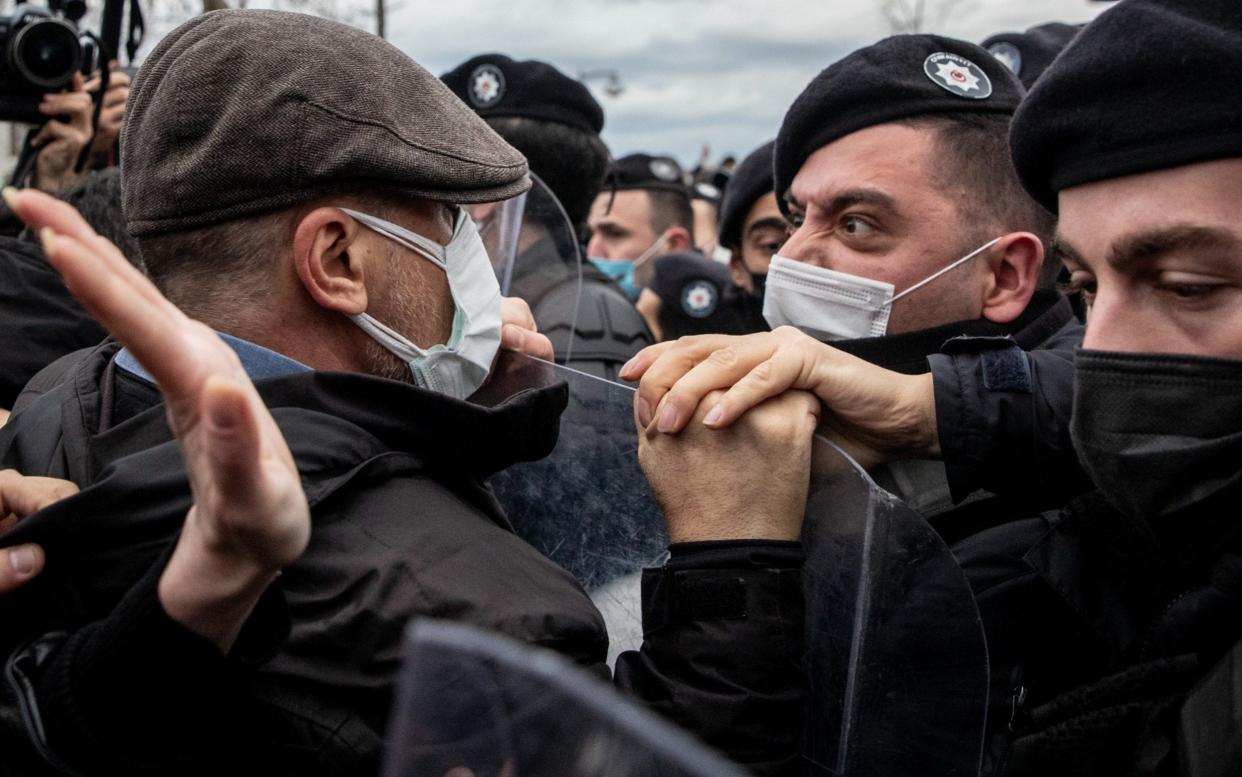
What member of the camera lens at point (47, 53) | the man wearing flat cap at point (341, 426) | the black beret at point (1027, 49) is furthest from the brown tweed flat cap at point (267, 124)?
the black beret at point (1027, 49)

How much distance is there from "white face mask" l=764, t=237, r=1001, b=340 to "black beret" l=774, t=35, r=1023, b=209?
0.98ft

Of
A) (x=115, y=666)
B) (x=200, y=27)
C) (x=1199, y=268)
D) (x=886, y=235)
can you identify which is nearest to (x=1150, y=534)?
(x=1199, y=268)

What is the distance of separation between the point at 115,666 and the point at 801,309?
180cm

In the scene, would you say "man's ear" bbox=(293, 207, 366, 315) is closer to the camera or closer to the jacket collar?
the jacket collar

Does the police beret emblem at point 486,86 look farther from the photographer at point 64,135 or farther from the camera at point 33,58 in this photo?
the camera at point 33,58

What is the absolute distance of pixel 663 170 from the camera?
8328 mm

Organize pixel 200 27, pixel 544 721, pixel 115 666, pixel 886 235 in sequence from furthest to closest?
pixel 886 235, pixel 200 27, pixel 115 666, pixel 544 721

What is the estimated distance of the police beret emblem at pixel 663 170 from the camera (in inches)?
326

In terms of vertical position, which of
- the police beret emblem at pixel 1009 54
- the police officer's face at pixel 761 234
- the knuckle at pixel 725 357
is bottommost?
the police officer's face at pixel 761 234

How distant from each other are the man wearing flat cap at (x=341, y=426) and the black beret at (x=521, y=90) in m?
2.60

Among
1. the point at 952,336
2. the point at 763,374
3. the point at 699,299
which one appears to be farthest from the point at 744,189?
the point at 763,374

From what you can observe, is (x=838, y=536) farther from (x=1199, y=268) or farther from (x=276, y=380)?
(x=276, y=380)

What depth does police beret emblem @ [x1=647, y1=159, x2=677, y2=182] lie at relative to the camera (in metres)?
8.27

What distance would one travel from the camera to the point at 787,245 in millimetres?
2777
